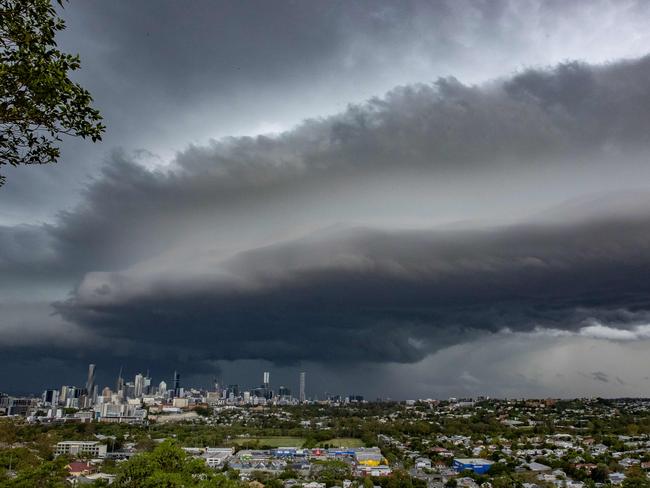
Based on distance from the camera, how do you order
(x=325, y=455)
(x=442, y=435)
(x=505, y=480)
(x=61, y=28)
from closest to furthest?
(x=61, y=28) → (x=505, y=480) → (x=325, y=455) → (x=442, y=435)

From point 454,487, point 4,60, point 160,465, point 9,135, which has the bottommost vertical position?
point 454,487

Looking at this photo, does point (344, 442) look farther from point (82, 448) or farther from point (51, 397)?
point (51, 397)

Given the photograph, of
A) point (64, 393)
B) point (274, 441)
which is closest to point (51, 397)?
point (64, 393)

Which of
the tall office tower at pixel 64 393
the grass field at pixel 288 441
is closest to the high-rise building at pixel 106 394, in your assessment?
the tall office tower at pixel 64 393

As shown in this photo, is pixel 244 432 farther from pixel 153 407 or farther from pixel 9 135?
pixel 9 135

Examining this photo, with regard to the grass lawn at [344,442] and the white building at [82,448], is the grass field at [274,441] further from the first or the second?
the white building at [82,448]

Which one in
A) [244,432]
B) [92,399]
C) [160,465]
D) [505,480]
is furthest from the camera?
[92,399]

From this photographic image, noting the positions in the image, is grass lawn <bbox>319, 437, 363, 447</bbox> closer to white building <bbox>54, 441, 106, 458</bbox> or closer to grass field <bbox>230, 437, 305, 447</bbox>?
grass field <bbox>230, 437, 305, 447</bbox>

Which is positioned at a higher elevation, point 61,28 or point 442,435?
point 61,28

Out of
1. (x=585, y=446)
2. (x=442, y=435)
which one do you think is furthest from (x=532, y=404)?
(x=585, y=446)
